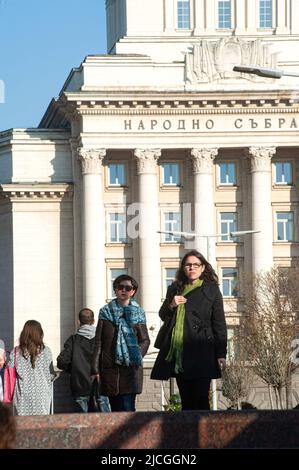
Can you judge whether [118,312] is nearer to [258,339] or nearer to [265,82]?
[258,339]

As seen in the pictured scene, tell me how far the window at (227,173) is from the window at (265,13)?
355 inches

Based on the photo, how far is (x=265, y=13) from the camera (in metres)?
120

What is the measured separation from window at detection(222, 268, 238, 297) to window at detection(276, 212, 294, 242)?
3.37 m

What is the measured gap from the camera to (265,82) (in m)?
114

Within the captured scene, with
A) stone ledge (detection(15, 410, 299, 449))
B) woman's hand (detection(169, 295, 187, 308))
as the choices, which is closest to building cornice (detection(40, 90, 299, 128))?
woman's hand (detection(169, 295, 187, 308))

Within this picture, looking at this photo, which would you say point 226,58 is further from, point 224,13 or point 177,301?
point 177,301

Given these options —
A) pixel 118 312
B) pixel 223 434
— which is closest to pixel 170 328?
pixel 118 312

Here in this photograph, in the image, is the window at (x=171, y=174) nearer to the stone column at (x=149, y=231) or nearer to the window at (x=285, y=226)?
the stone column at (x=149, y=231)

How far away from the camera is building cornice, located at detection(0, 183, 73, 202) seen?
11262 cm

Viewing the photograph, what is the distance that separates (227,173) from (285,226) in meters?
4.58

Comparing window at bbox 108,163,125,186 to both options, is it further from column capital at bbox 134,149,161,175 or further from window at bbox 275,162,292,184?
window at bbox 275,162,292,184

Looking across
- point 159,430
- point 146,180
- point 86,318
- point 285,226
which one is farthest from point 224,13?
point 159,430

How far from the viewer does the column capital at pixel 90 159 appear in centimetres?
11219

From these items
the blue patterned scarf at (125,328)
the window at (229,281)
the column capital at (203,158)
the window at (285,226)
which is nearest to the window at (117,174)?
the column capital at (203,158)
